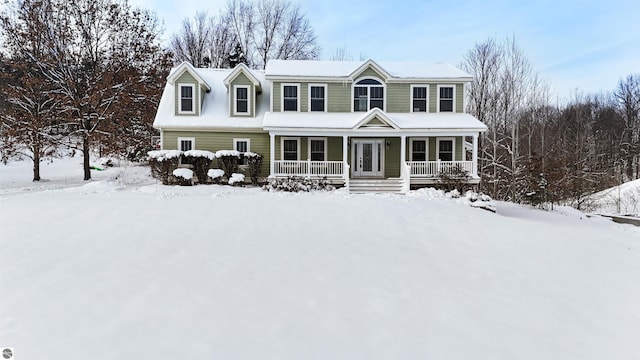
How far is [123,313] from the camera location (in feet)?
14.6

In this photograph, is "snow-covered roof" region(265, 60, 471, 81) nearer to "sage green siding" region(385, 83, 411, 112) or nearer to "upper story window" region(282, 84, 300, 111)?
"sage green siding" region(385, 83, 411, 112)

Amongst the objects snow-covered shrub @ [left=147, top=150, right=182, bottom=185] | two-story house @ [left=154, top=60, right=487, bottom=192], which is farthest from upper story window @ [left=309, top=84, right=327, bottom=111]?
snow-covered shrub @ [left=147, top=150, right=182, bottom=185]

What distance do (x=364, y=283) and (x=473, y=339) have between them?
1678 millimetres

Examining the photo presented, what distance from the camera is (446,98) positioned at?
18797mm

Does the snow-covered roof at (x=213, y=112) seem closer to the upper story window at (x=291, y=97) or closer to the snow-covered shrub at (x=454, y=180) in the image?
the upper story window at (x=291, y=97)

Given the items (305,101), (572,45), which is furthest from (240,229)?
(572,45)

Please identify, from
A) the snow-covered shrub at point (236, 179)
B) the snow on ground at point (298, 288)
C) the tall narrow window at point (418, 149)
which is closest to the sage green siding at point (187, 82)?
the snow-covered shrub at point (236, 179)

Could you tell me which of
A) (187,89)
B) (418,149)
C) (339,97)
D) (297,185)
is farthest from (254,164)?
(418,149)

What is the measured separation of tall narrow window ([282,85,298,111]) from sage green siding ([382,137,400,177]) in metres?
5.01

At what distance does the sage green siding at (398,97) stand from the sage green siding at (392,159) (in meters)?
1.55

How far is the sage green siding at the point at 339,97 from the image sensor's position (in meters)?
18.6

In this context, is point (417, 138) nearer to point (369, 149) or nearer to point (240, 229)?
point (369, 149)

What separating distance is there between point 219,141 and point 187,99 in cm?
258

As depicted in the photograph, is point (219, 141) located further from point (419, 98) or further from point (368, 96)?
point (419, 98)
